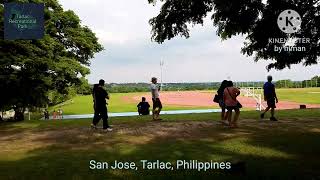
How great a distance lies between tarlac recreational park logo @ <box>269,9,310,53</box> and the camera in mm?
11164

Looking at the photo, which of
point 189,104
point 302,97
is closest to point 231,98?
point 189,104

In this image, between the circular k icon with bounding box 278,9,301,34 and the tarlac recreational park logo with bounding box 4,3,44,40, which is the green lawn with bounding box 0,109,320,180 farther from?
the tarlac recreational park logo with bounding box 4,3,44,40

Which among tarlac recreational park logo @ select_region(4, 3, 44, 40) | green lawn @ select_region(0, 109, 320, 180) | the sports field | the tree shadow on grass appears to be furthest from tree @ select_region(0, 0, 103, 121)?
the sports field

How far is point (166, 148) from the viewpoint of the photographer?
11.2 metres

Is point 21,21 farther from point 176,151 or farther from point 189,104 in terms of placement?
point 189,104

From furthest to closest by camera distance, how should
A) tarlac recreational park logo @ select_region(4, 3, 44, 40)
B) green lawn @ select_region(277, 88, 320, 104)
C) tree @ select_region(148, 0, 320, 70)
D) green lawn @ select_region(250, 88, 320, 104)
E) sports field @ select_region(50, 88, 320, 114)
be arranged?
green lawn @ select_region(250, 88, 320, 104) < green lawn @ select_region(277, 88, 320, 104) < sports field @ select_region(50, 88, 320, 114) < tarlac recreational park logo @ select_region(4, 3, 44, 40) < tree @ select_region(148, 0, 320, 70)

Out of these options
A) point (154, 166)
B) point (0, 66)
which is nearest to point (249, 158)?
point (154, 166)

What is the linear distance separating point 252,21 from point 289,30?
107 centimetres

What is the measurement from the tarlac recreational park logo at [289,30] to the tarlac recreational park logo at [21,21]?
11875 mm

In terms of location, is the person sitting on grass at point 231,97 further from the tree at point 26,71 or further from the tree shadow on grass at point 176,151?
the tree at point 26,71

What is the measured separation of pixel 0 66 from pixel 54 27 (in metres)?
10.6

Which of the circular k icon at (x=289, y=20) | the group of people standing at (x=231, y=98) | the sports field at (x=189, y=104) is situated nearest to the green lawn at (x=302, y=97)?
the sports field at (x=189, y=104)

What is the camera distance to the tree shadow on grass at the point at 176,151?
878 cm

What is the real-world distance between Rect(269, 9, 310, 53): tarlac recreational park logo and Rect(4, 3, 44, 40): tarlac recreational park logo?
468 inches
